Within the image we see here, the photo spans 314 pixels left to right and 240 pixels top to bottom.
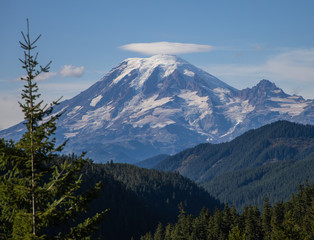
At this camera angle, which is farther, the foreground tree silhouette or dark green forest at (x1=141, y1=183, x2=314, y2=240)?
dark green forest at (x1=141, y1=183, x2=314, y2=240)

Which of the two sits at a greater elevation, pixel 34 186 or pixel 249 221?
pixel 34 186

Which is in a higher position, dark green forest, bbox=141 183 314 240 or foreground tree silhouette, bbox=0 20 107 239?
foreground tree silhouette, bbox=0 20 107 239

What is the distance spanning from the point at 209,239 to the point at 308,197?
96.6 feet

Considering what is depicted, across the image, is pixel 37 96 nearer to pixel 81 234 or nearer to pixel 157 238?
pixel 81 234

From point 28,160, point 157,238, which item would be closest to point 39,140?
point 28,160

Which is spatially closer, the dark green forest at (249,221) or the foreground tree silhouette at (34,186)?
the foreground tree silhouette at (34,186)

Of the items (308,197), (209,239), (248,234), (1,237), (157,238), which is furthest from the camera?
(157,238)

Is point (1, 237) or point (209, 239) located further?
point (209, 239)

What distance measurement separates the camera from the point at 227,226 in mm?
115812

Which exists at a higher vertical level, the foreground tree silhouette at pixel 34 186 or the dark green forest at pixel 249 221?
the foreground tree silhouette at pixel 34 186

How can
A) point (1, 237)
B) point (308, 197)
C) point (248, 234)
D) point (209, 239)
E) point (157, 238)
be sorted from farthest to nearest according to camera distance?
point (157, 238) < point (308, 197) < point (209, 239) < point (248, 234) < point (1, 237)

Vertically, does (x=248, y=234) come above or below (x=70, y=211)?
below

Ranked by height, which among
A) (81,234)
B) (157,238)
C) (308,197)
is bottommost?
(157,238)

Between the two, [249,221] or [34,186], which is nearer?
[34,186]
